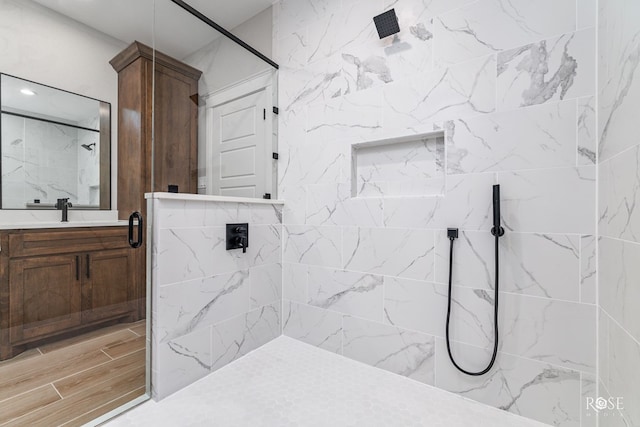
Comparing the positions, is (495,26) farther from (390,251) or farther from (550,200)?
(390,251)

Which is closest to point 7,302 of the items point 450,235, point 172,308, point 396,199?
point 172,308

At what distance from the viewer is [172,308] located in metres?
1.36

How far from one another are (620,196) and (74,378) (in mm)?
2609

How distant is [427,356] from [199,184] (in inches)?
69.3

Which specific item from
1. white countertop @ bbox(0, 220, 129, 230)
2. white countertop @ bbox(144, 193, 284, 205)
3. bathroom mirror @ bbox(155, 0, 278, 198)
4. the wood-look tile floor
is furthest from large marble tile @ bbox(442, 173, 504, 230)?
white countertop @ bbox(0, 220, 129, 230)

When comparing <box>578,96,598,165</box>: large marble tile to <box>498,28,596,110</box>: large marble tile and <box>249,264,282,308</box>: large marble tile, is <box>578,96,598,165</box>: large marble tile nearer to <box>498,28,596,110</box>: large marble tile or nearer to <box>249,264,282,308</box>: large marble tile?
<box>498,28,596,110</box>: large marble tile

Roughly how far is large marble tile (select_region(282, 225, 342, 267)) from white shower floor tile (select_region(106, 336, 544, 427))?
650mm

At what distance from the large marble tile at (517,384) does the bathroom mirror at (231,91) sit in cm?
157

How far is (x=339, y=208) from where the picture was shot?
5.74 feet

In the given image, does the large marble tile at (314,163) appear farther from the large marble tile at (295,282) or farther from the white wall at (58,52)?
the white wall at (58,52)

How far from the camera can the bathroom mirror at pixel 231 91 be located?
5.75 feet

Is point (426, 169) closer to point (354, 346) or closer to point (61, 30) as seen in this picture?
point (354, 346)

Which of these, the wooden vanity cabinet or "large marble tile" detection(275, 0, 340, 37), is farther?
"large marble tile" detection(275, 0, 340, 37)

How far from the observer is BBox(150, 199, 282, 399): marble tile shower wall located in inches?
52.3
